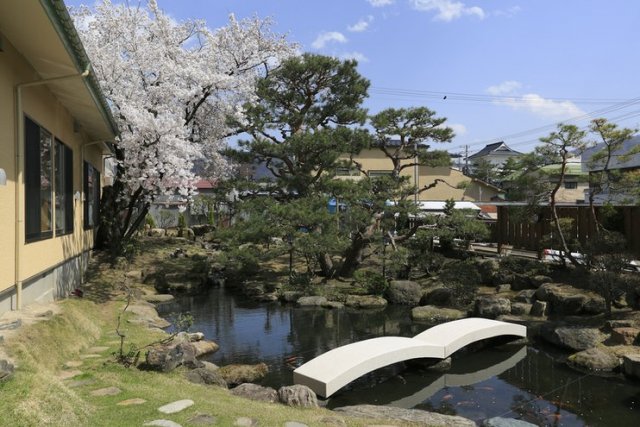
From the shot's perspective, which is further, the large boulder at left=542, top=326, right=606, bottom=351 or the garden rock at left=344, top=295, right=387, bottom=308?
the garden rock at left=344, top=295, right=387, bottom=308

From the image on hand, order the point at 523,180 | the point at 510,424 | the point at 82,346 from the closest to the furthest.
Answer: the point at 510,424 < the point at 82,346 < the point at 523,180

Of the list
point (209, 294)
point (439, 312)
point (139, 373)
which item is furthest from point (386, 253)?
point (139, 373)

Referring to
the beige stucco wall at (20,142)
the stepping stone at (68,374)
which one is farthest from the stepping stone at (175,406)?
the beige stucco wall at (20,142)

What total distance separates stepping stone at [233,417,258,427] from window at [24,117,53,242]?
4.58m

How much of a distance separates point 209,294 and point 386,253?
5894 millimetres

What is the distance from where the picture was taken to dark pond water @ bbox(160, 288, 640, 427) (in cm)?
700

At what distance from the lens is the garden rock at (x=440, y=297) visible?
13680mm

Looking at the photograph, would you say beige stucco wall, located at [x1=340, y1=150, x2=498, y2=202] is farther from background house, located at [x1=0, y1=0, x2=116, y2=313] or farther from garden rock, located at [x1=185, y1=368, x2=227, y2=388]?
garden rock, located at [x1=185, y1=368, x2=227, y2=388]

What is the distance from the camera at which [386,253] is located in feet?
52.4

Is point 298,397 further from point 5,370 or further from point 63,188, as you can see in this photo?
point 63,188

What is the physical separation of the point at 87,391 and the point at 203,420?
5.06 ft

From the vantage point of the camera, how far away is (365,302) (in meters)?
14.0

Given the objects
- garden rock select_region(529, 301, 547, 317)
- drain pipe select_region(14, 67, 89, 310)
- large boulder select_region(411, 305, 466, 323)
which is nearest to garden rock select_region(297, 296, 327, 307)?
large boulder select_region(411, 305, 466, 323)

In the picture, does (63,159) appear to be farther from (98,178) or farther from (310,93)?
(310,93)
